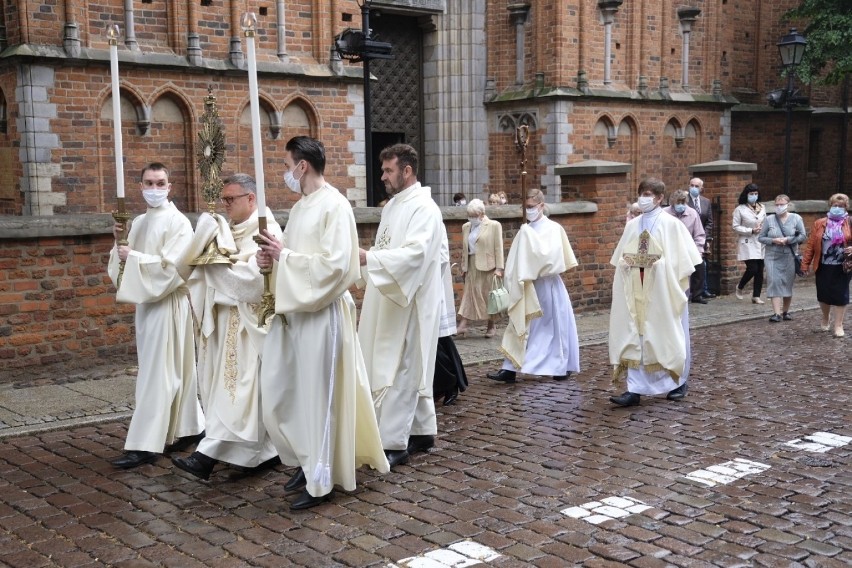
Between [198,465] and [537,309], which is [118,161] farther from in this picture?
[537,309]

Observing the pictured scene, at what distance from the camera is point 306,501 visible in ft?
18.4

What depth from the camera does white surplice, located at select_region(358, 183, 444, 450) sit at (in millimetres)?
6418

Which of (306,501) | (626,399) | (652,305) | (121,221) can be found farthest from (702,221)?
(306,501)

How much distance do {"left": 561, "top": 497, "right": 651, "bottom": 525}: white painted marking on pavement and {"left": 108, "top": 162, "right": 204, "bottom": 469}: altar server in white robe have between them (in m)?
2.76

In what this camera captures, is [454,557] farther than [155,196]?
No

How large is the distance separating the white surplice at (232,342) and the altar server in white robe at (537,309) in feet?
12.3

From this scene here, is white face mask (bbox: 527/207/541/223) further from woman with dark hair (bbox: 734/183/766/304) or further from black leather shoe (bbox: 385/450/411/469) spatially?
woman with dark hair (bbox: 734/183/766/304)

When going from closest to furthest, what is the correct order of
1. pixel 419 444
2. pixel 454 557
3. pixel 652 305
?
1. pixel 454 557
2. pixel 419 444
3. pixel 652 305

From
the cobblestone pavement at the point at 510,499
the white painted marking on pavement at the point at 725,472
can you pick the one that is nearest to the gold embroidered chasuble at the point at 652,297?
the cobblestone pavement at the point at 510,499

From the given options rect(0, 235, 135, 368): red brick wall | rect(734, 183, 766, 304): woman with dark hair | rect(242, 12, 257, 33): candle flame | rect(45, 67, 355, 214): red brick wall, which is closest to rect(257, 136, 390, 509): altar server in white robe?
rect(242, 12, 257, 33): candle flame

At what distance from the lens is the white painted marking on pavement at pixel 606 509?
213 inches

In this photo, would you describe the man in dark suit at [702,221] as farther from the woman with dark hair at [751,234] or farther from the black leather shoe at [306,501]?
the black leather shoe at [306,501]

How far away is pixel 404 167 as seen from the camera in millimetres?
6625

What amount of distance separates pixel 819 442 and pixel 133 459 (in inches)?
189
